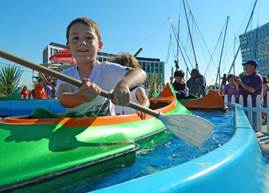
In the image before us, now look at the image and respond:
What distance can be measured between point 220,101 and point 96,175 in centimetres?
517

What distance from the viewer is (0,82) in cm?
1330

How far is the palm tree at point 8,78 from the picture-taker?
13328 mm

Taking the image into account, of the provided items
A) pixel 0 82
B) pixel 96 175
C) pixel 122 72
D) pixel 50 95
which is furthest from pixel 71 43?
pixel 0 82

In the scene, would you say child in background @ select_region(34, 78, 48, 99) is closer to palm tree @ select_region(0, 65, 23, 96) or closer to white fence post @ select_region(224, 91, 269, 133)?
palm tree @ select_region(0, 65, 23, 96)

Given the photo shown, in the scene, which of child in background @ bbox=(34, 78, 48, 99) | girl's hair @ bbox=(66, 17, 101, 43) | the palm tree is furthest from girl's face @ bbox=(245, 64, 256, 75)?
the palm tree

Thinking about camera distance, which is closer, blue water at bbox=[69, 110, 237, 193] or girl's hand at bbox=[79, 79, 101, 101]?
blue water at bbox=[69, 110, 237, 193]

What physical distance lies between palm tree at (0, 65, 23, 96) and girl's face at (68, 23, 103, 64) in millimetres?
11668

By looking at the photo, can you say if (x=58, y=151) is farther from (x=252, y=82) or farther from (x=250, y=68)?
(x=252, y=82)

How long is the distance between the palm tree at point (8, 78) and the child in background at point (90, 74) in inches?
456

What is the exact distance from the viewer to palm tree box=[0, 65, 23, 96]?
13.3m

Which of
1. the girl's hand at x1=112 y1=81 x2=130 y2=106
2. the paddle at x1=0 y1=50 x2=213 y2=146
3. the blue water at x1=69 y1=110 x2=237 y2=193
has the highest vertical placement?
the girl's hand at x1=112 y1=81 x2=130 y2=106

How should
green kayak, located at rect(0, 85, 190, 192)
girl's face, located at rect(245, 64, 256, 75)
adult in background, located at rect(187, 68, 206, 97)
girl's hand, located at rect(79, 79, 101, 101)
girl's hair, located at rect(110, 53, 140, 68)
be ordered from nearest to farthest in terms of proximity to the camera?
green kayak, located at rect(0, 85, 190, 192) → girl's hand, located at rect(79, 79, 101, 101) → girl's hair, located at rect(110, 53, 140, 68) → girl's face, located at rect(245, 64, 256, 75) → adult in background, located at rect(187, 68, 206, 97)

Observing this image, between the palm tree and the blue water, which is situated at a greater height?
the palm tree

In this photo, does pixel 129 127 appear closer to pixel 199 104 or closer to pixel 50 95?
pixel 199 104
